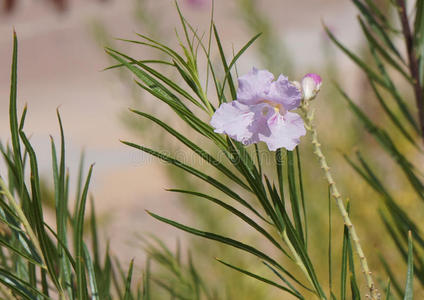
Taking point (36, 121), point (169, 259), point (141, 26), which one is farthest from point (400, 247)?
point (36, 121)

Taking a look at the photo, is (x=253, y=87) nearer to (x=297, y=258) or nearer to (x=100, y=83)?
(x=297, y=258)

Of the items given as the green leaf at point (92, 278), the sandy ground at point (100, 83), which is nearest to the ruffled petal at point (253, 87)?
the green leaf at point (92, 278)

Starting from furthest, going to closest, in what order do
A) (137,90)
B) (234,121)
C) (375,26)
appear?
(137,90), (375,26), (234,121)

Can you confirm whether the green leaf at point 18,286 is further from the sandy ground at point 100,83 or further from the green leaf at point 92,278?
the sandy ground at point 100,83

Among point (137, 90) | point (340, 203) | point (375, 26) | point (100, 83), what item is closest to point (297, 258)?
point (340, 203)

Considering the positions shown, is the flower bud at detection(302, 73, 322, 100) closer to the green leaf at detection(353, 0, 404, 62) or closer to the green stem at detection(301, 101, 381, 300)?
the green stem at detection(301, 101, 381, 300)

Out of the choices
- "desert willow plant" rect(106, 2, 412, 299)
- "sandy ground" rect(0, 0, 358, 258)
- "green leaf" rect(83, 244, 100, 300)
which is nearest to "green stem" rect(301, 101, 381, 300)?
"desert willow plant" rect(106, 2, 412, 299)

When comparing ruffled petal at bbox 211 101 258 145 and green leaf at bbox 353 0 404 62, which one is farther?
green leaf at bbox 353 0 404 62
